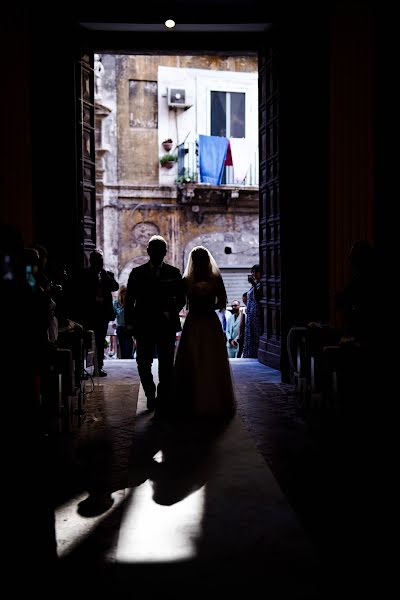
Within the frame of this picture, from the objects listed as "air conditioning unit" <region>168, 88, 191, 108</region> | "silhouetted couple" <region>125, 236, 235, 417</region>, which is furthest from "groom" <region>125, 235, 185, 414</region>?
"air conditioning unit" <region>168, 88, 191, 108</region>

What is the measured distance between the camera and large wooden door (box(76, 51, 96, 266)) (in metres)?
8.96

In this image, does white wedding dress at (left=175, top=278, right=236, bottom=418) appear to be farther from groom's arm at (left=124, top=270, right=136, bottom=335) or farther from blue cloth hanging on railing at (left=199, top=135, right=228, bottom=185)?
blue cloth hanging on railing at (left=199, top=135, right=228, bottom=185)

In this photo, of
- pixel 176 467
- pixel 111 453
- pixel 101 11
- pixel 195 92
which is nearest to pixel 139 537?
pixel 176 467

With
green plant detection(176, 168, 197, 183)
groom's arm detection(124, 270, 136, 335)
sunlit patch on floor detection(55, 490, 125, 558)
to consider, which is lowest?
sunlit patch on floor detection(55, 490, 125, 558)

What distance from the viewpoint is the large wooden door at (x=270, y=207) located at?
9102mm

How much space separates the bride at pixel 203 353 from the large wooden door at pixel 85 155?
279cm

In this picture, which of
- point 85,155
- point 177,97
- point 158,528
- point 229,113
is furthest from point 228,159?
point 158,528

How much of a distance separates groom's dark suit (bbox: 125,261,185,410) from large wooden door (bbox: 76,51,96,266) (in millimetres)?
2614

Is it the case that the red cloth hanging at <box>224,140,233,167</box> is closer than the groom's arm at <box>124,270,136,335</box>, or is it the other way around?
the groom's arm at <box>124,270,136,335</box>

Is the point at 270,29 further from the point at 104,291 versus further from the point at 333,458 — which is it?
the point at 333,458

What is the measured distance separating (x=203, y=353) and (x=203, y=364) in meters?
0.10

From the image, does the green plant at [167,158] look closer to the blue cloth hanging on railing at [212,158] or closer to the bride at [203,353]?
the blue cloth hanging on railing at [212,158]

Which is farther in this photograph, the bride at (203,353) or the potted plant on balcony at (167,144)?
the potted plant on balcony at (167,144)

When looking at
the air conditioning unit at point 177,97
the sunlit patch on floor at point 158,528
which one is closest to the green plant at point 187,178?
the air conditioning unit at point 177,97
